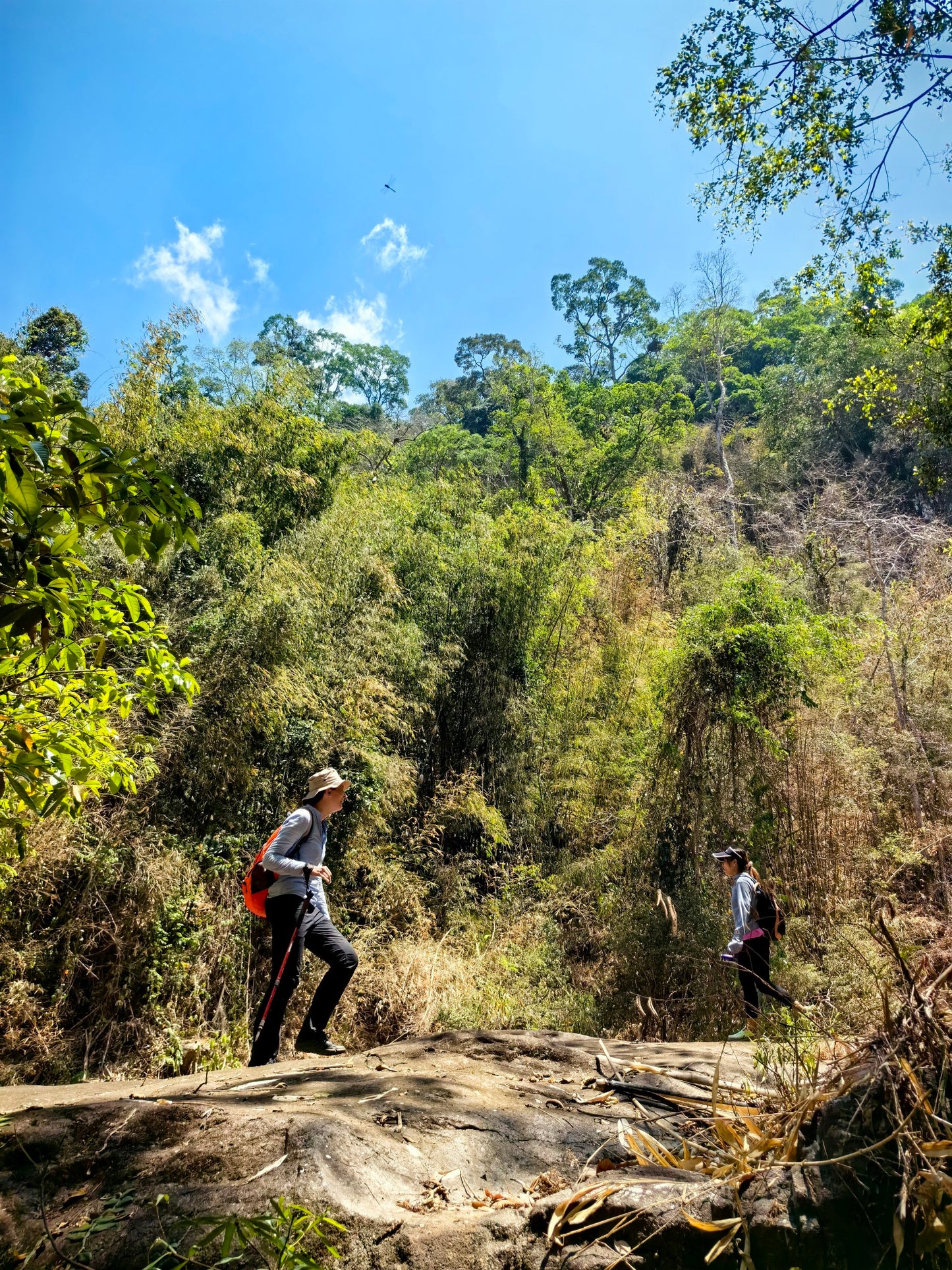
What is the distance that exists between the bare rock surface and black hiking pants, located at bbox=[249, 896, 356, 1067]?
58cm

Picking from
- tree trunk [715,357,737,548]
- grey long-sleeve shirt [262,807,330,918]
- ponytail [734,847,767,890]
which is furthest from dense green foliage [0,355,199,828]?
tree trunk [715,357,737,548]

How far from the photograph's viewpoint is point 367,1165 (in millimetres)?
1729

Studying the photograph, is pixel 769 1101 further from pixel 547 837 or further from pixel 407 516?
pixel 407 516

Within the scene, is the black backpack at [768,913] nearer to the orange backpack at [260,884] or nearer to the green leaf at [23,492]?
the orange backpack at [260,884]

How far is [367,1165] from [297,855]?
1795 mm

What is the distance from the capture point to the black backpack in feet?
14.1

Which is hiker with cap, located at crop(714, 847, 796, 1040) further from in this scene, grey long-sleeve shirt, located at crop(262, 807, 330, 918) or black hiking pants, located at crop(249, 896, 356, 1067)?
grey long-sleeve shirt, located at crop(262, 807, 330, 918)

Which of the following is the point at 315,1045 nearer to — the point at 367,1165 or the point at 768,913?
the point at 367,1165

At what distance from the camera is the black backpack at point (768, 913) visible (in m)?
4.30

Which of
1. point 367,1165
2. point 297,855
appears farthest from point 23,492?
point 297,855

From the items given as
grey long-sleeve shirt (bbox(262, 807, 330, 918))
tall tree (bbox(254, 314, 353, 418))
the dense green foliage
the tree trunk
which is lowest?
grey long-sleeve shirt (bbox(262, 807, 330, 918))

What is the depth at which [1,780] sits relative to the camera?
1.67 meters

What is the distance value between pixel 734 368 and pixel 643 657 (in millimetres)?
17839

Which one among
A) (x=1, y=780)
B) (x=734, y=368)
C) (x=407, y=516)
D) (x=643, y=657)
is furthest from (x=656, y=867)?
(x=734, y=368)
